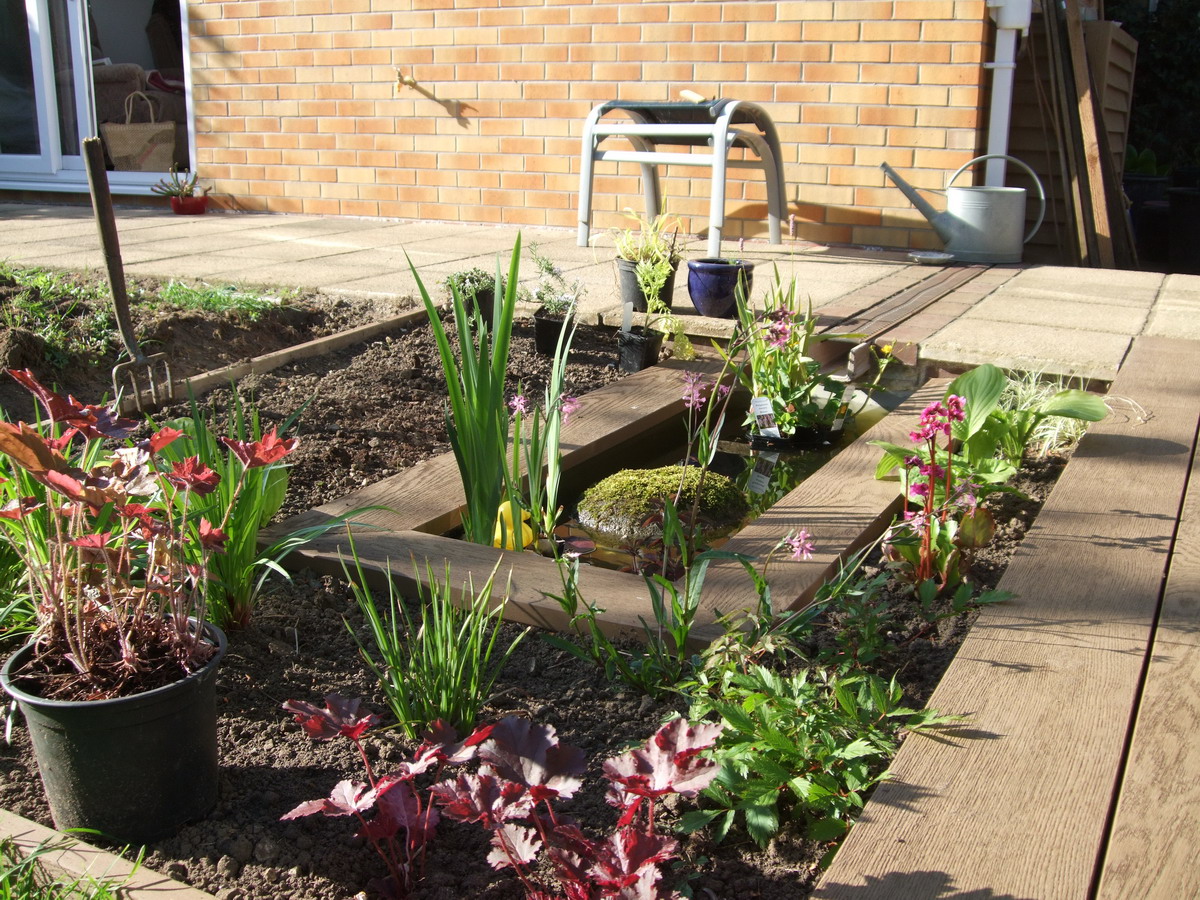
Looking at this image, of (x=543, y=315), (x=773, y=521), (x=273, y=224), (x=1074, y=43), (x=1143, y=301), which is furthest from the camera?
(x=273, y=224)

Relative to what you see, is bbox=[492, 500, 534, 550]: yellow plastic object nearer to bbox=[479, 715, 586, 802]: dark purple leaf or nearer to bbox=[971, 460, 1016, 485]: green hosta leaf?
bbox=[971, 460, 1016, 485]: green hosta leaf

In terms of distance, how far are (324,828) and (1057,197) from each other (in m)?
5.61

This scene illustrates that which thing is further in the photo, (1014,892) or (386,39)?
(386,39)

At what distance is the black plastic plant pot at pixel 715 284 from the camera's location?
365 centimetres

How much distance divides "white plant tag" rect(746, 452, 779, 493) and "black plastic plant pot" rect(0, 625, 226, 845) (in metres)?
1.63

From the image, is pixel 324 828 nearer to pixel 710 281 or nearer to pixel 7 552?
pixel 7 552

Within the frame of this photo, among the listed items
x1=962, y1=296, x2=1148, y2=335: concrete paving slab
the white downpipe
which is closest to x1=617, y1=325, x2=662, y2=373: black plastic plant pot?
x1=962, y1=296, x2=1148, y2=335: concrete paving slab

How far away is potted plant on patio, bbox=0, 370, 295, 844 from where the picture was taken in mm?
1296

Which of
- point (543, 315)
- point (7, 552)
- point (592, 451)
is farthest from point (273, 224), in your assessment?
point (7, 552)

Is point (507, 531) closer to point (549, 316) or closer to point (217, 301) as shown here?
point (549, 316)

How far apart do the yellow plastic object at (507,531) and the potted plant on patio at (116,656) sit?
2.70 ft

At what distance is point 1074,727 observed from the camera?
1398 mm

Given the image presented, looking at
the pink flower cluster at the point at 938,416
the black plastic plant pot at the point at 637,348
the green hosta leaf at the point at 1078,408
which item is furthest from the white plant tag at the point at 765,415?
the pink flower cluster at the point at 938,416

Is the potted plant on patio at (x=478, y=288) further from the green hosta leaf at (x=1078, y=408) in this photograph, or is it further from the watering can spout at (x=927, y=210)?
the watering can spout at (x=927, y=210)
